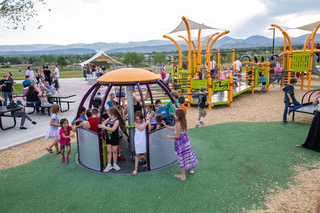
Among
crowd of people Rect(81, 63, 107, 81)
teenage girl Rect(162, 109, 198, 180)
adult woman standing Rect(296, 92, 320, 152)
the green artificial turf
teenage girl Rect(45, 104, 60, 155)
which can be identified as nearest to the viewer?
the green artificial turf

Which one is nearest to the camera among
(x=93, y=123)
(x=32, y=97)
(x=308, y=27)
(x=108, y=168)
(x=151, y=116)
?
(x=108, y=168)

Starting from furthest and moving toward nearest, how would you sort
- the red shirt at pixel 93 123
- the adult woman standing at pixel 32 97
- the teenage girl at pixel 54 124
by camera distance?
the adult woman standing at pixel 32 97, the teenage girl at pixel 54 124, the red shirt at pixel 93 123

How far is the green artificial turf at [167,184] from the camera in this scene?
15.2 ft

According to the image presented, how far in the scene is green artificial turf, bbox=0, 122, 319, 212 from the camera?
4.64 m

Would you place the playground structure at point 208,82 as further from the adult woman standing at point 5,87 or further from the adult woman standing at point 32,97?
the adult woman standing at point 5,87

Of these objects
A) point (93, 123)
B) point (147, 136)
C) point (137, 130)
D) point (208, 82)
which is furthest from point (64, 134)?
point (208, 82)

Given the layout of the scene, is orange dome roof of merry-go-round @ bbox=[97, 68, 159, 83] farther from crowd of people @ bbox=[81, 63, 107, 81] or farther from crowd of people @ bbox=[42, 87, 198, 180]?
crowd of people @ bbox=[81, 63, 107, 81]

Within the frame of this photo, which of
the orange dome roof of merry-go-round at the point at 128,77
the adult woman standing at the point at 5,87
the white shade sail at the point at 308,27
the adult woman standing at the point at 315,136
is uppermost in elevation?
the white shade sail at the point at 308,27

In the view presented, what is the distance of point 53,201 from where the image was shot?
15.9ft

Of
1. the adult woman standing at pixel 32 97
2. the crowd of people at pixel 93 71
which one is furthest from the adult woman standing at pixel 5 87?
the crowd of people at pixel 93 71

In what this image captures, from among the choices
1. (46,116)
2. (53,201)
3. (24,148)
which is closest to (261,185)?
(53,201)

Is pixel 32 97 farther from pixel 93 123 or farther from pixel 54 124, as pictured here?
pixel 93 123

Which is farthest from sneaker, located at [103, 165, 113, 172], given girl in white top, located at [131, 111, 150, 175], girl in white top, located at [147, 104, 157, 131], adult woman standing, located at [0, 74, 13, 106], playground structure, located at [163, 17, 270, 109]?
adult woman standing, located at [0, 74, 13, 106]

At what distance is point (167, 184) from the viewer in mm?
5316
